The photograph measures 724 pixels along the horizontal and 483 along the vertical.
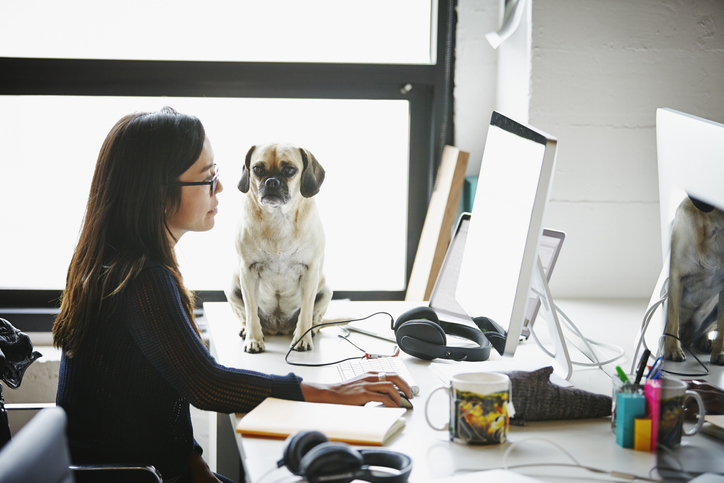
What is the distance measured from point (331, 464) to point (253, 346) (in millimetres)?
837

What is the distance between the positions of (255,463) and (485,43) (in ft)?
6.28

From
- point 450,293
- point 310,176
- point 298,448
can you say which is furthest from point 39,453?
point 450,293

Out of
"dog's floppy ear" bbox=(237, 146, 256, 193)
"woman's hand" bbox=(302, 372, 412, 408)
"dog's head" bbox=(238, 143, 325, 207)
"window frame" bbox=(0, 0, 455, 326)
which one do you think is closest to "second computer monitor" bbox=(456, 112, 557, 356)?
"woman's hand" bbox=(302, 372, 412, 408)

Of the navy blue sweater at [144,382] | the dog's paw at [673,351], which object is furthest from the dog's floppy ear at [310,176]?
the dog's paw at [673,351]

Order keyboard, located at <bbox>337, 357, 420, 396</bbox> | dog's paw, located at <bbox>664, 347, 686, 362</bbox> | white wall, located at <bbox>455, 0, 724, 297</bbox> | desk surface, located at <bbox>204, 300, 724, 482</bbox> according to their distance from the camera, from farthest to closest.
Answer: white wall, located at <bbox>455, 0, 724, 297</bbox>
keyboard, located at <bbox>337, 357, 420, 396</bbox>
dog's paw, located at <bbox>664, 347, 686, 362</bbox>
desk surface, located at <bbox>204, 300, 724, 482</bbox>

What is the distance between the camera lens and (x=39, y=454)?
0.64 meters

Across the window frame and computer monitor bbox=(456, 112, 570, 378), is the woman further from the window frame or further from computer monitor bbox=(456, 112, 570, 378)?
the window frame

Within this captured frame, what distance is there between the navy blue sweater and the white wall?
1381mm

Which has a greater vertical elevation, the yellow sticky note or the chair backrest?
the chair backrest

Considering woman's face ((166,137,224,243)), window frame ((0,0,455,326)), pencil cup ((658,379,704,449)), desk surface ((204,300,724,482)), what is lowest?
desk surface ((204,300,724,482))

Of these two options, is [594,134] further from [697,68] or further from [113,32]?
[113,32]

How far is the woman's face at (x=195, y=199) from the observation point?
1.28m

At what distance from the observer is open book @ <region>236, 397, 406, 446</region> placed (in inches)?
38.7

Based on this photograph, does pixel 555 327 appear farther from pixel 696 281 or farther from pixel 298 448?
pixel 298 448
